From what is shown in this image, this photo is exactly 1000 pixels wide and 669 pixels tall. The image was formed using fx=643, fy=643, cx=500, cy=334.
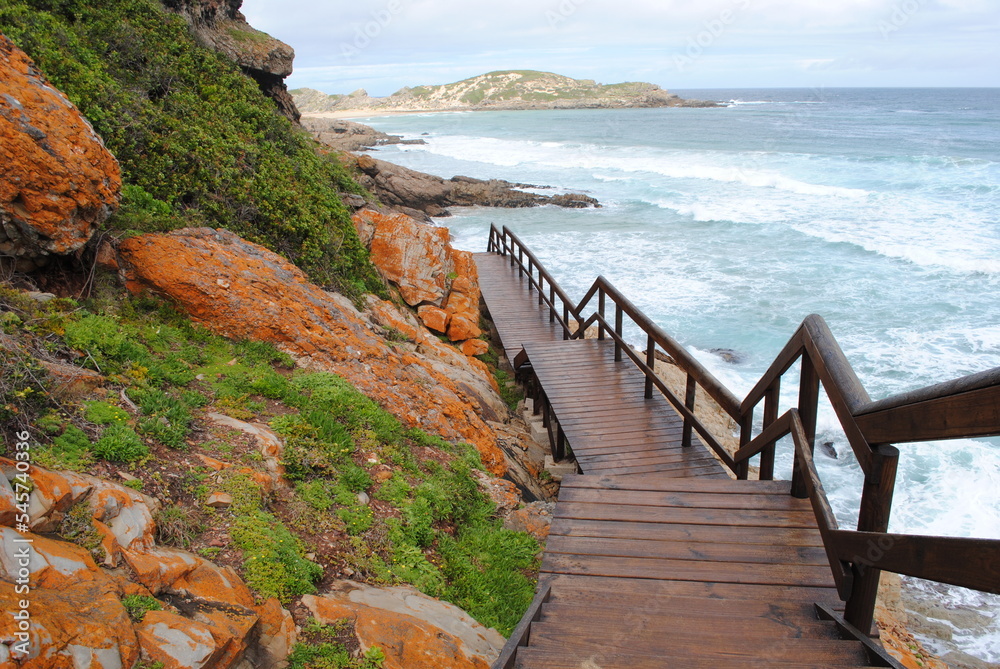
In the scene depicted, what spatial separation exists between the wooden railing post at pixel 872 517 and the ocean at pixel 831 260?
580cm

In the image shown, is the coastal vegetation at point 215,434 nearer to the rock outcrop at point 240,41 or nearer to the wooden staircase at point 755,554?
the wooden staircase at point 755,554

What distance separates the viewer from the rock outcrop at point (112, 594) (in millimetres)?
2336

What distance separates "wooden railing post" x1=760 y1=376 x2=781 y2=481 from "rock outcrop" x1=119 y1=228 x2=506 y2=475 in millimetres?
3210

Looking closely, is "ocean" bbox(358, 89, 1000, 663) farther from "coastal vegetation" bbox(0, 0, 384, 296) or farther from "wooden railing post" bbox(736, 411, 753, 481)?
"coastal vegetation" bbox(0, 0, 384, 296)

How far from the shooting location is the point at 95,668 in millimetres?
2336

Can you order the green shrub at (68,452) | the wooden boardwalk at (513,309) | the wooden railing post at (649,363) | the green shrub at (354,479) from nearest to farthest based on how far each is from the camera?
the green shrub at (68,452), the green shrub at (354,479), the wooden railing post at (649,363), the wooden boardwalk at (513,309)

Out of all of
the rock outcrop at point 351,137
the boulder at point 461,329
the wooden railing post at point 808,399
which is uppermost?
the rock outcrop at point 351,137

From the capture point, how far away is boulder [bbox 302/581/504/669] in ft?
10.8

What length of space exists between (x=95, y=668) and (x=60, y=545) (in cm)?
67

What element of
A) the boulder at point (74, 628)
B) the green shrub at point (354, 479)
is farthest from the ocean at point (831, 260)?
the boulder at point (74, 628)

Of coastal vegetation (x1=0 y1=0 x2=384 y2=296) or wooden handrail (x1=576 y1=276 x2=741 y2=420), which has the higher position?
coastal vegetation (x1=0 y1=0 x2=384 y2=296)

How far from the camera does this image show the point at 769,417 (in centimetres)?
417

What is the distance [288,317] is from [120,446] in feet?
9.51

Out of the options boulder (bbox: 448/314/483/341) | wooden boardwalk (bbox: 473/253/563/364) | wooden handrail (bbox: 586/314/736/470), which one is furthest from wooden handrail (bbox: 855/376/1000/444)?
boulder (bbox: 448/314/483/341)
